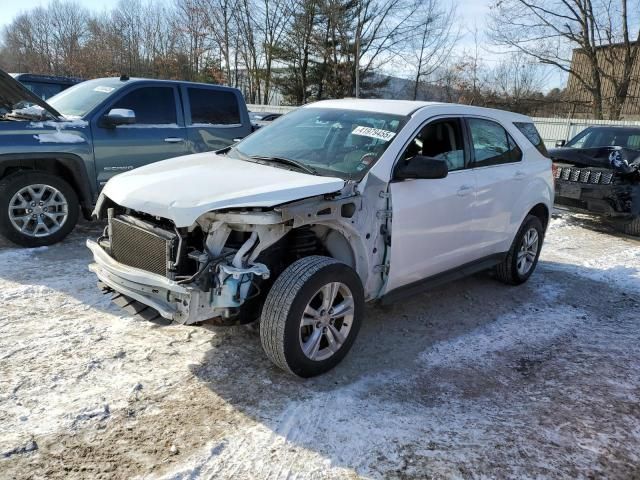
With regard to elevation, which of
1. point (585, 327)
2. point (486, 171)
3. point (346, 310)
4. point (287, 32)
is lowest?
point (585, 327)

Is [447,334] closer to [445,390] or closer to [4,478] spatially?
[445,390]

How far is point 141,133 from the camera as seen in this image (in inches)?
261

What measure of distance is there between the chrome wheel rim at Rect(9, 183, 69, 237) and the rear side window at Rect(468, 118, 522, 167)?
4459mm

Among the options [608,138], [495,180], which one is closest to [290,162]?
[495,180]

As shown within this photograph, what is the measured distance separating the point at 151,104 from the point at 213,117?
37.1 inches

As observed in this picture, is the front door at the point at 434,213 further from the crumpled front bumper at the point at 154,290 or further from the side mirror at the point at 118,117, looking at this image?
the side mirror at the point at 118,117

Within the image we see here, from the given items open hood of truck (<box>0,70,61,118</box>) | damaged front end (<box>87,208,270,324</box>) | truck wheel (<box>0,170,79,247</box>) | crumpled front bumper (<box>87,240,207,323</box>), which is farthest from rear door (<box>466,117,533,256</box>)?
open hood of truck (<box>0,70,61,118</box>)

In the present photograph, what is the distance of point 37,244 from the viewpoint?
5805mm

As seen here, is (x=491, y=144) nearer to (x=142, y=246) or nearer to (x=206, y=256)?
(x=206, y=256)

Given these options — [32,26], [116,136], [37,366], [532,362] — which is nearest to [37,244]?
[116,136]

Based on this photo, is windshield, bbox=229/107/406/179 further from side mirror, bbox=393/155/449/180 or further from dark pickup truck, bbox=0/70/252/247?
dark pickup truck, bbox=0/70/252/247

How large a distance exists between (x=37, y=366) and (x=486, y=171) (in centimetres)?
387

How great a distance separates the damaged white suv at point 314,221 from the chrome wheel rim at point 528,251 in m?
0.54

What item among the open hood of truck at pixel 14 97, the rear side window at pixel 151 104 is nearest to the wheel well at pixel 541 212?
the rear side window at pixel 151 104
